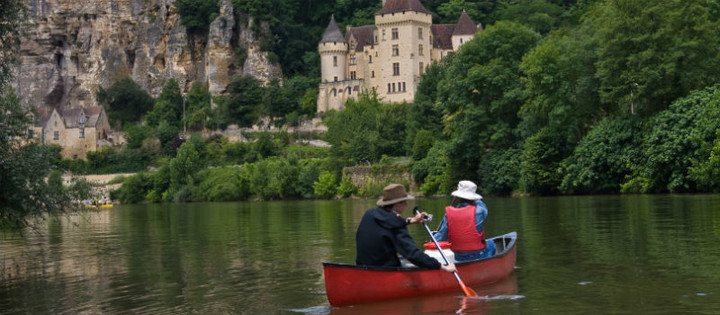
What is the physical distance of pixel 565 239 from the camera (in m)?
22.0

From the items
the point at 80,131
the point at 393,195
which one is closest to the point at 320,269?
the point at 393,195

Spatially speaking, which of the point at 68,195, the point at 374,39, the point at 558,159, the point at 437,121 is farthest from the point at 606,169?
the point at 374,39

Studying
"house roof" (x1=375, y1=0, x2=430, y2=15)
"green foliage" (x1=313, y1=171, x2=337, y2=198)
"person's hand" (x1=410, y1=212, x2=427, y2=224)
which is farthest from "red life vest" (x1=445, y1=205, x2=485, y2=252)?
"house roof" (x1=375, y1=0, x2=430, y2=15)

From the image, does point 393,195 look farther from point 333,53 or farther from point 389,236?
point 333,53

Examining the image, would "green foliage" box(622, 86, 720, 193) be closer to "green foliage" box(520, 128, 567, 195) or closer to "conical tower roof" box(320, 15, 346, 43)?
"green foliage" box(520, 128, 567, 195)

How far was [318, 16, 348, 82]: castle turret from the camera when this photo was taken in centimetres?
9531

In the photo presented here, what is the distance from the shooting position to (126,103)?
10438cm

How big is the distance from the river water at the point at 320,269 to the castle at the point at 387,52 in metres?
61.7

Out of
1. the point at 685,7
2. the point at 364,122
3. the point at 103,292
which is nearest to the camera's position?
the point at 103,292

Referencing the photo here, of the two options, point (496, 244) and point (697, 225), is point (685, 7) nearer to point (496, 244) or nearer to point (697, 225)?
point (697, 225)

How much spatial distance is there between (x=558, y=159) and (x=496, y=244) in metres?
30.8

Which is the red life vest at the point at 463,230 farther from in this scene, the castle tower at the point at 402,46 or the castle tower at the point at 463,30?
the castle tower at the point at 402,46

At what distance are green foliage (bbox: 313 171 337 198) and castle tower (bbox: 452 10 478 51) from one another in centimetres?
3008

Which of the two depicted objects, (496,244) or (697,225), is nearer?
(496,244)
